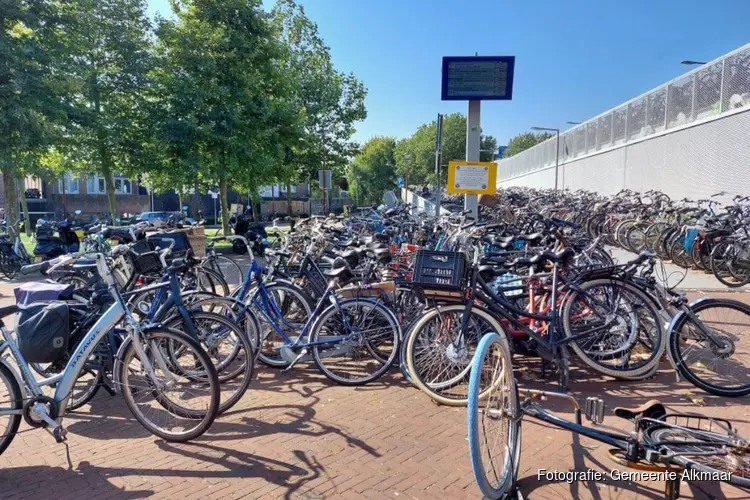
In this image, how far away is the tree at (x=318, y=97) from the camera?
22.5 meters

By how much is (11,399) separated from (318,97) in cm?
2133

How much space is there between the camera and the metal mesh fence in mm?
11867

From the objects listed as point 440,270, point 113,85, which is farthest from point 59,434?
point 113,85

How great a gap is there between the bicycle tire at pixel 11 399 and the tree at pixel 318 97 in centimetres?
1841

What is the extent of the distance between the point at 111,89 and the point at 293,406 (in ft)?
42.6

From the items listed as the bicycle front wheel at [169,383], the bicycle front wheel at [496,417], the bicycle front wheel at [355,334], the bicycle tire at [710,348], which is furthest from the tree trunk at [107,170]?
the bicycle tire at [710,348]

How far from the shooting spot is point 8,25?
36.5 ft

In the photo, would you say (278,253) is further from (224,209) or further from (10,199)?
(224,209)

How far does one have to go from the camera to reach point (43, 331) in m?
3.13

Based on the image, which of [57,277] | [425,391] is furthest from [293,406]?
[57,277]

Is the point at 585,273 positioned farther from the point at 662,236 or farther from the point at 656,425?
the point at 662,236

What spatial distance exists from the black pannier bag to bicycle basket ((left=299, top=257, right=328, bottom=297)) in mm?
2083

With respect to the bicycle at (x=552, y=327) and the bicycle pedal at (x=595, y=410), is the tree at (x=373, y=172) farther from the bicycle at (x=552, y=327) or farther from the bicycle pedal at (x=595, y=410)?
the bicycle pedal at (x=595, y=410)

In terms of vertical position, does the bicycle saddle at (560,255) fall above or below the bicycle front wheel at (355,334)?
above
